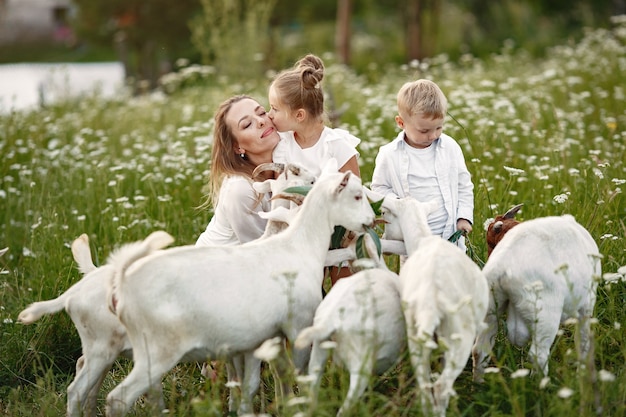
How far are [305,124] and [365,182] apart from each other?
1.98 meters

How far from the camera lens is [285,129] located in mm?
5324

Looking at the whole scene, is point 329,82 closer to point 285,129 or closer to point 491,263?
Answer: point 285,129

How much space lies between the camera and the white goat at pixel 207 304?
3.74 metres

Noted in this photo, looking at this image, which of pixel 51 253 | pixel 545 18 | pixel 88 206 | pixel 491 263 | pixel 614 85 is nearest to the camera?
pixel 491 263

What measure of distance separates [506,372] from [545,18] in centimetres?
1813

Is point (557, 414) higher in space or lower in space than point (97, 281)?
lower

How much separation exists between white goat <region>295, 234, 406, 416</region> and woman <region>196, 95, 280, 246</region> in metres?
1.27

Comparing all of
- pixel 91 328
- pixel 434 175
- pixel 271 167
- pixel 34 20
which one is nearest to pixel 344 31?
pixel 434 175

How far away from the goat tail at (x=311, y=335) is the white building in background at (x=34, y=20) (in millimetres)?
28044

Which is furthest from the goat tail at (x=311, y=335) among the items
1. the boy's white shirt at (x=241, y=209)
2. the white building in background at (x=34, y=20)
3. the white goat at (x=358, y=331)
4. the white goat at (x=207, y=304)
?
the white building in background at (x=34, y=20)

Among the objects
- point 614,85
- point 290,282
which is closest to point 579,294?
point 290,282

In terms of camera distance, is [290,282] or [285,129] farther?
[285,129]

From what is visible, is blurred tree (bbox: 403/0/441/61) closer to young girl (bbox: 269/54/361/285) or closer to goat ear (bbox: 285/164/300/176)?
young girl (bbox: 269/54/361/285)

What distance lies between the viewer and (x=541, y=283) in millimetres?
3891
